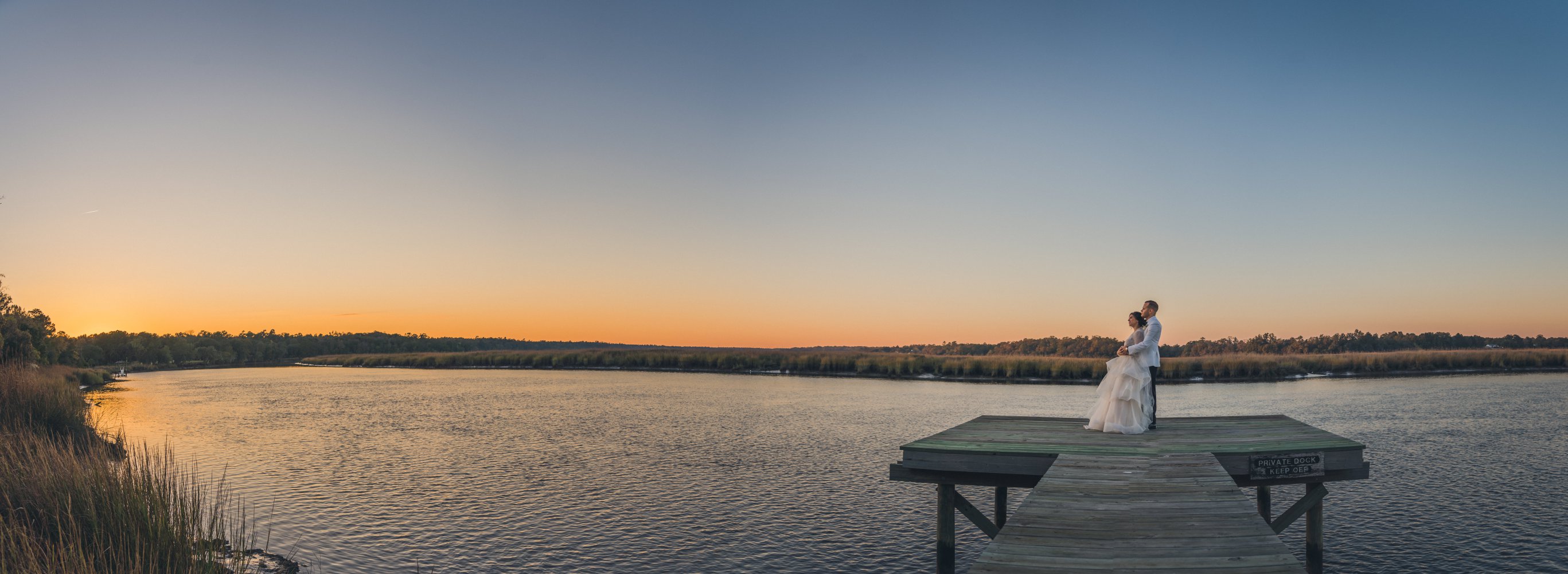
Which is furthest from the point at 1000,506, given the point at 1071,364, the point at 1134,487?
the point at 1071,364

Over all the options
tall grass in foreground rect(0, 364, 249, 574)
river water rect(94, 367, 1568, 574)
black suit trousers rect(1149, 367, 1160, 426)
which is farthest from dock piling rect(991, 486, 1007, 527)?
tall grass in foreground rect(0, 364, 249, 574)

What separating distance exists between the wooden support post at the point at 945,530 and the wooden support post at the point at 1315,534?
14.1ft

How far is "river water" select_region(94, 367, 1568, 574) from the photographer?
34.7 ft

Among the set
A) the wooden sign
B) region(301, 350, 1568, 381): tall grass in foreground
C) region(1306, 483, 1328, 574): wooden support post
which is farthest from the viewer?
region(301, 350, 1568, 381): tall grass in foreground

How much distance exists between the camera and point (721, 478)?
52.6 ft

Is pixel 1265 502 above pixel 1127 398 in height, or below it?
below

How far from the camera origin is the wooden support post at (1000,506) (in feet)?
40.3

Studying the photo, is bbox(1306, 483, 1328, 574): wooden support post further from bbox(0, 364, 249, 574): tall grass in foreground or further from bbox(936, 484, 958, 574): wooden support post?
bbox(0, 364, 249, 574): tall grass in foreground

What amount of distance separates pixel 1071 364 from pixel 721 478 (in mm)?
36009

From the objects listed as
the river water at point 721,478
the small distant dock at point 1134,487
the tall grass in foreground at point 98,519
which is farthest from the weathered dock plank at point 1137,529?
the tall grass in foreground at point 98,519

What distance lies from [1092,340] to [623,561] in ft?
230

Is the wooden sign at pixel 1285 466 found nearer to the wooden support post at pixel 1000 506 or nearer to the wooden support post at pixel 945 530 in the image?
the wooden support post at pixel 945 530

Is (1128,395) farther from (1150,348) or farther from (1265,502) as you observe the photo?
(1265,502)

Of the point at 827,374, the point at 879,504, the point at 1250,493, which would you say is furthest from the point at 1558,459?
the point at 827,374
